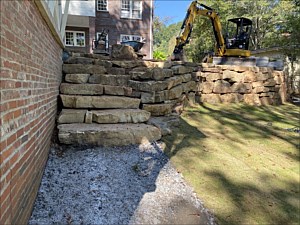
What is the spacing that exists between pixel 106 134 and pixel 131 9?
13.3m

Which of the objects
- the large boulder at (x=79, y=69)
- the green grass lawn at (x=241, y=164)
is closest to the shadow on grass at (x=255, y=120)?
the green grass lawn at (x=241, y=164)

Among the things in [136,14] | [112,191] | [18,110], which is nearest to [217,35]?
[136,14]

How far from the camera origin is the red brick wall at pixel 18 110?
1352 mm

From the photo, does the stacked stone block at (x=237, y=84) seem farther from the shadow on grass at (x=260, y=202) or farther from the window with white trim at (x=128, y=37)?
the window with white trim at (x=128, y=37)

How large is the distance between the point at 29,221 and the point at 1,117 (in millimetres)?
1173

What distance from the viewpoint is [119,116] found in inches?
159

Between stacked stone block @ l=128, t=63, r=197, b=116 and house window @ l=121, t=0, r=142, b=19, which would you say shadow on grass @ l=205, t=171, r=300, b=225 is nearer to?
stacked stone block @ l=128, t=63, r=197, b=116

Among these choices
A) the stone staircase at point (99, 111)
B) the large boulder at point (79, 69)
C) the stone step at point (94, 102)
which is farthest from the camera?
the large boulder at point (79, 69)

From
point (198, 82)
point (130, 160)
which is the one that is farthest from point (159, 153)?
point (198, 82)

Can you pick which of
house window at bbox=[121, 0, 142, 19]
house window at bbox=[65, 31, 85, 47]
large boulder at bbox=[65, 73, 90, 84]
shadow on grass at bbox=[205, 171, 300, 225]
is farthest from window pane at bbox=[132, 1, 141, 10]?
shadow on grass at bbox=[205, 171, 300, 225]

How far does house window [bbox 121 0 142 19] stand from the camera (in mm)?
14609

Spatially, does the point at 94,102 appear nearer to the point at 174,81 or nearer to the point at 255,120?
the point at 174,81

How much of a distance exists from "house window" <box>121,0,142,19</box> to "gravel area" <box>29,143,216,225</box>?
1326 cm

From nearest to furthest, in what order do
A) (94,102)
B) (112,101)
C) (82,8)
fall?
(94,102) → (112,101) → (82,8)
